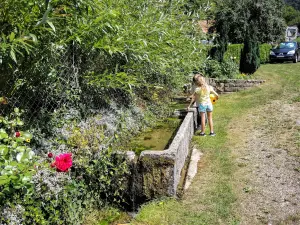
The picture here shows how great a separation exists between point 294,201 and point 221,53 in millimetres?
Result: 10621

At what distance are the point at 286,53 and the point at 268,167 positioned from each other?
1892 centimetres

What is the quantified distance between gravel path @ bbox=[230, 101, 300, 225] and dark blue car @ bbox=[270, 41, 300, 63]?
601 inches

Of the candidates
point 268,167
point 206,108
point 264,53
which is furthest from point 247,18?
point 268,167

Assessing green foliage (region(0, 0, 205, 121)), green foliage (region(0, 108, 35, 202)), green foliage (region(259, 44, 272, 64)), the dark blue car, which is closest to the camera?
green foliage (region(0, 108, 35, 202))

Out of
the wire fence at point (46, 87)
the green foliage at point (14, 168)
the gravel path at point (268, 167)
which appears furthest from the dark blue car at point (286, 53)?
the green foliage at point (14, 168)

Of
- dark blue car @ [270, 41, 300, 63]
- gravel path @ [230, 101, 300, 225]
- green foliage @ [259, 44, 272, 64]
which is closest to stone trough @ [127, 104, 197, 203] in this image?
gravel path @ [230, 101, 300, 225]

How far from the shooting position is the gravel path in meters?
3.56

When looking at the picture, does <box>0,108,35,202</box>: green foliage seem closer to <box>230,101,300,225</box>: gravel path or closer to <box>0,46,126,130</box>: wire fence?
<box>0,46,126,130</box>: wire fence

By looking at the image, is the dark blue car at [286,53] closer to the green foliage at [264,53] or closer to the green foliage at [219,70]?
the green foliage at [264,53]

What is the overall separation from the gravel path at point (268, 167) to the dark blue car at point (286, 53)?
15276 millimetres

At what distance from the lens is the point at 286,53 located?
70.6 feet

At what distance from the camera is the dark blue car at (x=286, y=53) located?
21.3m

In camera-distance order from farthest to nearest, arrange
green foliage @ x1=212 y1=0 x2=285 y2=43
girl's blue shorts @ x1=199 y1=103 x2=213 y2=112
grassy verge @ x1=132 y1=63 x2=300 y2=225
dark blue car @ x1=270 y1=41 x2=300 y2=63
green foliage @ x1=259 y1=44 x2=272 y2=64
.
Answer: green foliage @ x1=212 y1=0 x2=285 y2=43 < green foliage @ x1=259 y1=44 x2=272 y2=64 < dark blue car @ x1=270 y1=41 x2=300 y2=63 < girl's blue shorts @ x1=199 y1=103 x2=213 y2=112 < grassy verge @ x1=132 y1=63 x2=300 y2=225

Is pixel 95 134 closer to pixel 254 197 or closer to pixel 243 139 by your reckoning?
pixel 254 197
